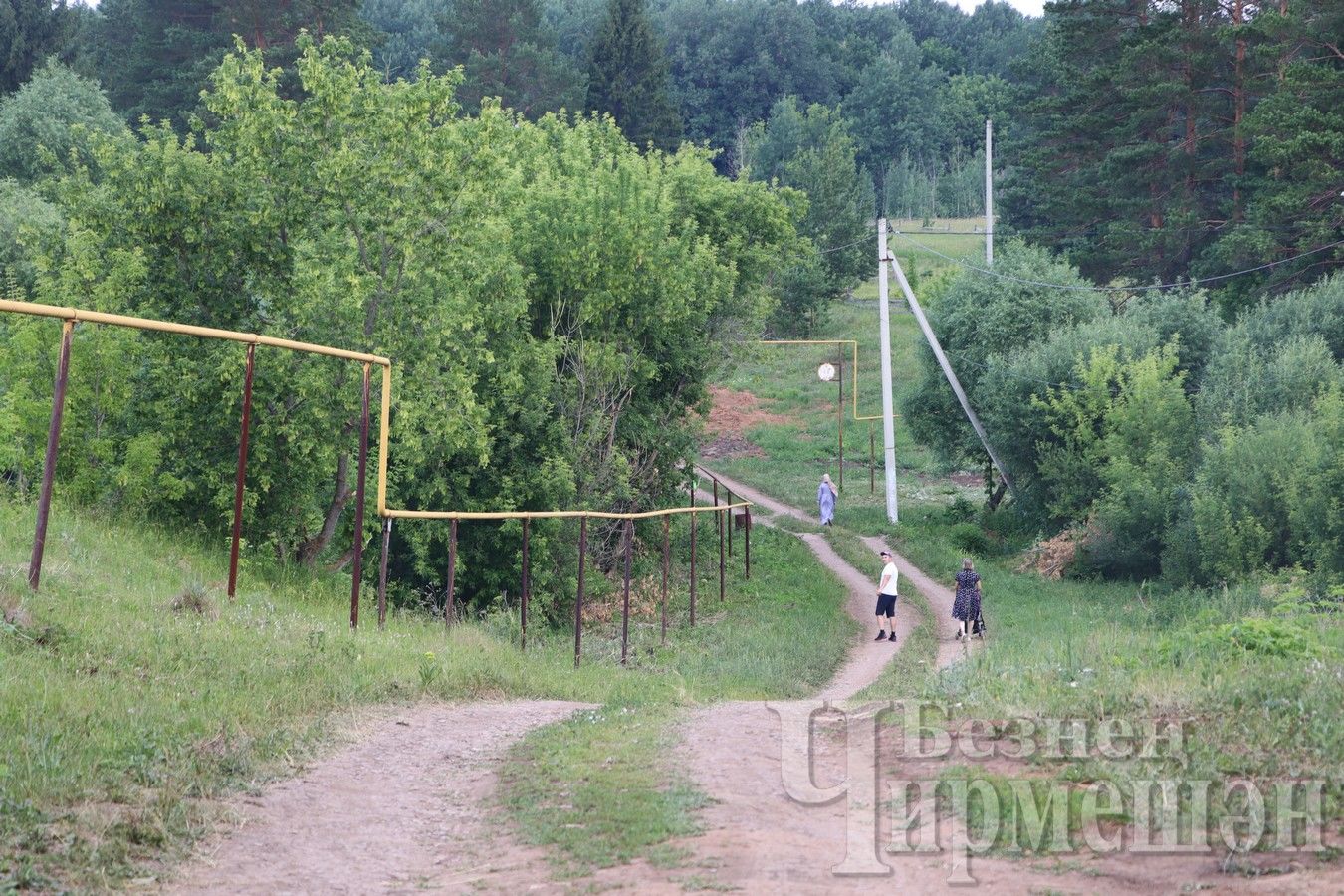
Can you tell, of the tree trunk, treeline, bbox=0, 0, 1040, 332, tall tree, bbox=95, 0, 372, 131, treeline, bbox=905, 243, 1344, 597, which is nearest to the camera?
the tree trunk

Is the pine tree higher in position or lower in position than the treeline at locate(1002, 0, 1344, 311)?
higher

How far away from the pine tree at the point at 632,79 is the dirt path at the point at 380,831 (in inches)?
2422

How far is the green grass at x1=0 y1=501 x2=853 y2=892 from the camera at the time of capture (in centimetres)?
784

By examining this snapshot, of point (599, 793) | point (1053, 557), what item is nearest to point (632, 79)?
Answer: point (1053, 557)

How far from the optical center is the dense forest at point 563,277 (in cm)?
1945

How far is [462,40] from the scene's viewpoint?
63.2 m

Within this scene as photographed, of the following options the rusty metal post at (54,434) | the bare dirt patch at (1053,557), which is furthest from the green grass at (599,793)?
the bare dirt patch at (1053,557)

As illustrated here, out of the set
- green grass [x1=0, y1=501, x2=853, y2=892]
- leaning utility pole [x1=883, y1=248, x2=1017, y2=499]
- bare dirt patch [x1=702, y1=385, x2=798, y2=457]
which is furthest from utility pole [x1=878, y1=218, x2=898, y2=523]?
green grass [x1=0, y1=501, x2=853, y2=892]

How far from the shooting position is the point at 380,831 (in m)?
8.50

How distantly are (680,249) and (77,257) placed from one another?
38.4 ft

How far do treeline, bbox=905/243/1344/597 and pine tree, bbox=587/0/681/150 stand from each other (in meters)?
33.1

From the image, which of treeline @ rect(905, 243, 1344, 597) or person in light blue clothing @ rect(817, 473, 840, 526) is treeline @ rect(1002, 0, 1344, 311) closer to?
treeline @ rect(905, 243, 1344, 597)

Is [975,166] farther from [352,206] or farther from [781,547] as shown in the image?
[352,206]

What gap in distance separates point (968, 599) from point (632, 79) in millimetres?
55151
